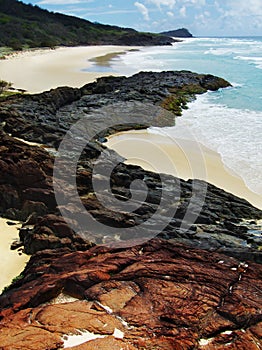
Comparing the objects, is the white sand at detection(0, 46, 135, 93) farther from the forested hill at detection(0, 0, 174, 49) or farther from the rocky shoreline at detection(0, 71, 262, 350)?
the forested hill at detection(0, 0, 174, 49)

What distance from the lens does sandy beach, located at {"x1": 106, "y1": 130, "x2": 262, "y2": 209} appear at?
41.9 feet

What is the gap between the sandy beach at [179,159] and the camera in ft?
41.9

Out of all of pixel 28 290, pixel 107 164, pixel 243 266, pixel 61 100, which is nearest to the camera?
pixel 28 290

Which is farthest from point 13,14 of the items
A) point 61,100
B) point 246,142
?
point 246,142

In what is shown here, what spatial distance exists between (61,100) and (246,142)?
12.4 metres

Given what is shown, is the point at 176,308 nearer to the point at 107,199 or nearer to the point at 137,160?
the point at 107,199

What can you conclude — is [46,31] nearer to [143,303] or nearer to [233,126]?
[233,126]

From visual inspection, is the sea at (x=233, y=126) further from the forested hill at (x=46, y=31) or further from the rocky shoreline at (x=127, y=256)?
the forested hill at (x=46, y=31)

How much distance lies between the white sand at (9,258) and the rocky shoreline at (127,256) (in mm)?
307

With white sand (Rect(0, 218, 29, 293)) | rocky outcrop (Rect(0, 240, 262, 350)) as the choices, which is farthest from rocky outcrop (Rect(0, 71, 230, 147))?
rocky outcrop (Rect(0, 240, 262, 350))

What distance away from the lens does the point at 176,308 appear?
5.33 metres

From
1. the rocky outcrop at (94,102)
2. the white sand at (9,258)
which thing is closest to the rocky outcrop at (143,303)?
the white sand at (9,258)

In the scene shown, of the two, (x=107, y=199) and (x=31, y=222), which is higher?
(x=107, y=199)

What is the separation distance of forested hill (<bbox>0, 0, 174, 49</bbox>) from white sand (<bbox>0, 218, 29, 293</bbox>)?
210ft
